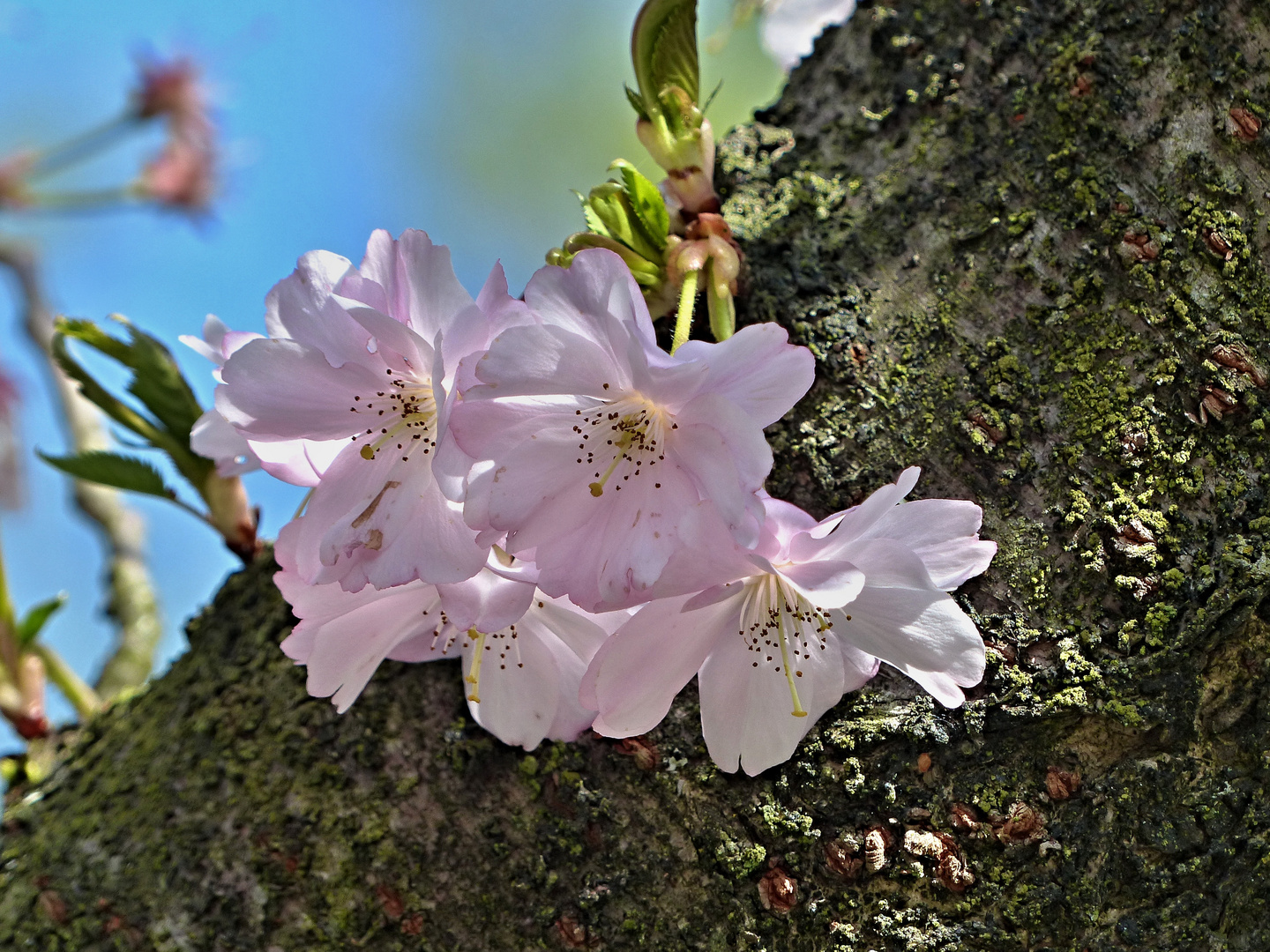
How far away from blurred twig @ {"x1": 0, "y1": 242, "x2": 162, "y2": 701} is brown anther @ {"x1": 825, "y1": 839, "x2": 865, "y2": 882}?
1503 mm

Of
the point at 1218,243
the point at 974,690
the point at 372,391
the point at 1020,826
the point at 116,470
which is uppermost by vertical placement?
the point at 116,470

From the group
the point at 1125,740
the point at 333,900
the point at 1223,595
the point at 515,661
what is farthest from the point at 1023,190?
the point at 333,900

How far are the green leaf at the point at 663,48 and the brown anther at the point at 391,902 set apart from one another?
0.90 metres

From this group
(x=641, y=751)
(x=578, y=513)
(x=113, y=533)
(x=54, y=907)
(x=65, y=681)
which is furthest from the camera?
(x=113, y=533)

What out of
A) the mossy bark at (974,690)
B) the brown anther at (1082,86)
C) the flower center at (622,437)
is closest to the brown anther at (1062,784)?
the mossy bark at (974,690)

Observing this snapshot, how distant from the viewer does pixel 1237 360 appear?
876mm

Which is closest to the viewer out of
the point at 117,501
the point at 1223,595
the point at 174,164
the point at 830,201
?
the point at 1223,595

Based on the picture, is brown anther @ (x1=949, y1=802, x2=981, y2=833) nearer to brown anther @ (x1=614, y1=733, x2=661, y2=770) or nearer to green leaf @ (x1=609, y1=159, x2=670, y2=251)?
brown anther @ (x1=614, y1=733, x2=661, y2=770)

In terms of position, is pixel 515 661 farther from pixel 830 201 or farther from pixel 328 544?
pixel 830 201

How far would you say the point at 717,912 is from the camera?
878 mm

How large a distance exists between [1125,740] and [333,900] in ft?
2.65

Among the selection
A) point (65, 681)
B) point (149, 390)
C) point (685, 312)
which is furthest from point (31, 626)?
point (685, 312)

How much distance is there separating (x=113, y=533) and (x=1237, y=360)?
7.27 feet

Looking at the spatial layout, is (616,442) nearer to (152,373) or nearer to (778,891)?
(778,891)
